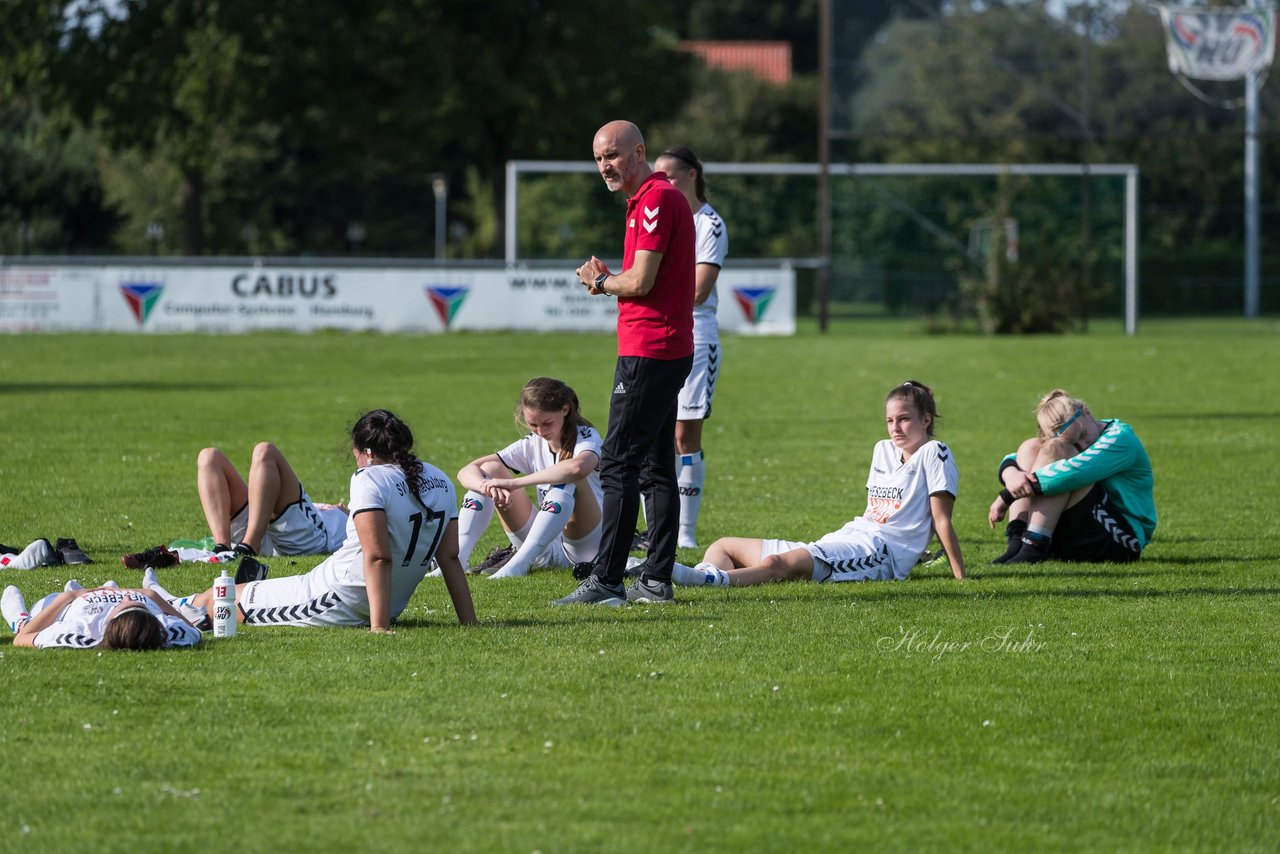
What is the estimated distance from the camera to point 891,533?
8.63 metres

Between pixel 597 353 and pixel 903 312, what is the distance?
16.3m

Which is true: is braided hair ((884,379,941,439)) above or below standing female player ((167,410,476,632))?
above

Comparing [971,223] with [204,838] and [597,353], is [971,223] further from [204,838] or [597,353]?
[204,838]

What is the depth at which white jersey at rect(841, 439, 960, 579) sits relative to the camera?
8500 mm

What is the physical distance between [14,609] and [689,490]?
161 inches

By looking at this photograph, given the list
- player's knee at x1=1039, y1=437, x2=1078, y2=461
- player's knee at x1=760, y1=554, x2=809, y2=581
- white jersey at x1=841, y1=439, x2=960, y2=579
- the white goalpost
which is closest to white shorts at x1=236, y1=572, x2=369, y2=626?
player's knee at x1=760, y1=554, x2=809, y2=581

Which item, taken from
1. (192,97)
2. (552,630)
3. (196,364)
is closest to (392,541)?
(552,630)

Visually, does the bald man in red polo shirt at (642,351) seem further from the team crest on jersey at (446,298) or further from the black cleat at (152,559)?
the team crest on jersey at (446,298)

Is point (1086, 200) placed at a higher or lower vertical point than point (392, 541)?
higher

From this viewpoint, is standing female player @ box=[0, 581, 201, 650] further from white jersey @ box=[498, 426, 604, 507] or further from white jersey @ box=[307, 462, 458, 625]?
white jersey @ box=[498, 426, 604, 507]

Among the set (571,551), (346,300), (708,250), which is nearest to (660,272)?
(571,551)

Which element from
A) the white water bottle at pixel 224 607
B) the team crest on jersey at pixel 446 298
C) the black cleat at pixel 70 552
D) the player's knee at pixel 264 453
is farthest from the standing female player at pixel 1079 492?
the team crest on jersey at pixel 446 298

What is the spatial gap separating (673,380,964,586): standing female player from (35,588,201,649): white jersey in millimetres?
2656

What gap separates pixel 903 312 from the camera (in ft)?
136
